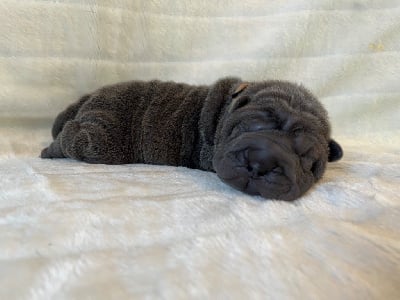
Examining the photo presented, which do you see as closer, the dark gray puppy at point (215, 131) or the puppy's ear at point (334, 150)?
the dark gray puppy at point (215, 131)

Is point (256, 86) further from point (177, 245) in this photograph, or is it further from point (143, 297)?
point (143, 297)

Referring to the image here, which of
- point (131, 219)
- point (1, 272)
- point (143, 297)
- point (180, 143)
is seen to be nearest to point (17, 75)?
point (180, 143)

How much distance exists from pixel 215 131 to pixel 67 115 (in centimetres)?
60

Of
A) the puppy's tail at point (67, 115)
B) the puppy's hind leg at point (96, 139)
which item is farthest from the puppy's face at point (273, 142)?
the puppy's tail at point (67, 115)

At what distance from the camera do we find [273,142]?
1.21 meters

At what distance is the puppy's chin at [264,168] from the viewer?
1190mm

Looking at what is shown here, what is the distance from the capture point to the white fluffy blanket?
2.69ft

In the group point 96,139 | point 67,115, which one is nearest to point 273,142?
point 96,139

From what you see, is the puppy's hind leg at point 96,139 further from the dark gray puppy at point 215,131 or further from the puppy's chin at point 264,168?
the puppy's chin at point 264,168

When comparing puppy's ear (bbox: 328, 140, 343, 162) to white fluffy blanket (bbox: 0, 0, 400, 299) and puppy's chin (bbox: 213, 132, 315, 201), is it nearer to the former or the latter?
white fluffy blanket (bbox: 0, 0, 400, 299)

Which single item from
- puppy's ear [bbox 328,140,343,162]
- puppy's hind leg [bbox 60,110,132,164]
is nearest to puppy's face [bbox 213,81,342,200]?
puppy's ear [bbox 328,140,343,162]

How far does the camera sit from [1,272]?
2.62ft

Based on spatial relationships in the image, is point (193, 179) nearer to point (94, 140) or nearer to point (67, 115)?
point (94, 140)

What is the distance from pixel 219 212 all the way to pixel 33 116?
1159 millimetres
